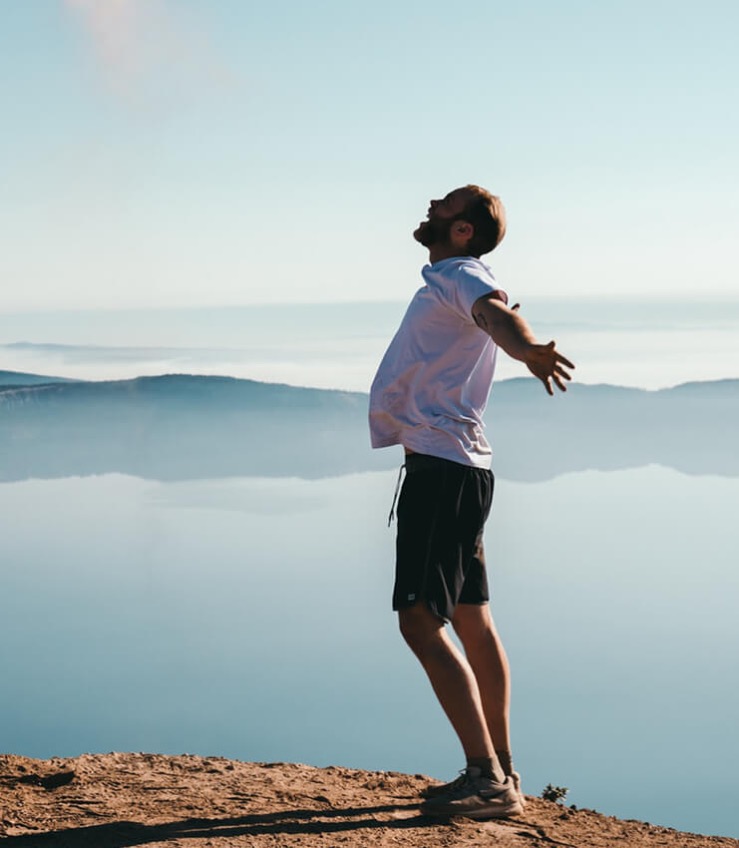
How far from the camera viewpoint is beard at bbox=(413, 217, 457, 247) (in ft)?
11.4

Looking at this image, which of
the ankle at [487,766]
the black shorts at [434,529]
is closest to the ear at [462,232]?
the black shorts at [434,529]

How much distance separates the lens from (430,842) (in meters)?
3.27

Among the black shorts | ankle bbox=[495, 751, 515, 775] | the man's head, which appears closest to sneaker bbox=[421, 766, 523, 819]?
ankle bbox=[495, 751, 515, 775]

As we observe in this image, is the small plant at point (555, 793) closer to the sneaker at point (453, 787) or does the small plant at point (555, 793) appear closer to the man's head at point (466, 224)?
the sneaker at point (453, 787)

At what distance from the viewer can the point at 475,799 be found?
3432 millimetres

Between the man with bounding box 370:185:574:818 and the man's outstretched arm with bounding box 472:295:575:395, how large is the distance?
126 millimetres

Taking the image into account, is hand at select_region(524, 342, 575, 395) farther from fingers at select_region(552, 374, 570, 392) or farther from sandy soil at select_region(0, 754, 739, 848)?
sandy soil at select_region(0, 754, 739, 848)

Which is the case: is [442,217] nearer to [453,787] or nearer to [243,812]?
[453,787]

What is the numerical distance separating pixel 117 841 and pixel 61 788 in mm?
751

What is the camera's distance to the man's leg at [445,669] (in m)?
3.32

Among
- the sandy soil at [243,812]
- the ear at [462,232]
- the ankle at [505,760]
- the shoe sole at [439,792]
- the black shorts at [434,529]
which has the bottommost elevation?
the sandy soil at [243,812]

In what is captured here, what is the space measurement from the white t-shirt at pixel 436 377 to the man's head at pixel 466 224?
0.33ft

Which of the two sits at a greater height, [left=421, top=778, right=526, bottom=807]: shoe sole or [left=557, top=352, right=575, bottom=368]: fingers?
[left=557, top=352, right=575, bottom=368]: fingers

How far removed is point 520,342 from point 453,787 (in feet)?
4.87
